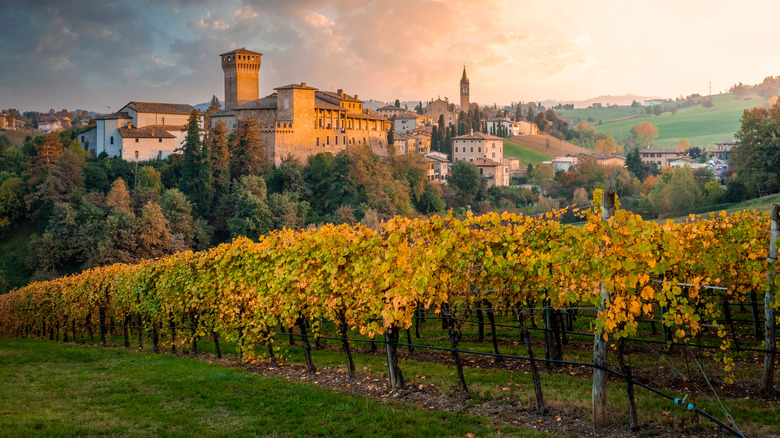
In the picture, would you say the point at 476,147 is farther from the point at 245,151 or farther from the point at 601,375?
the point at 601,375

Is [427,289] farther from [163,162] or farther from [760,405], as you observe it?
[163,162]

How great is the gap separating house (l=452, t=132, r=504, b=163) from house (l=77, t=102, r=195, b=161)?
5050 centimetres

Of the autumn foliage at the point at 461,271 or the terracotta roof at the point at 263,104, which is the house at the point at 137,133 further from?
the autumn foliage at the point at 461,271

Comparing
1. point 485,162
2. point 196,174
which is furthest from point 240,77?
point 485,162

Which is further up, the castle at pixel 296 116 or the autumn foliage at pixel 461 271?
the castle at pixel 296 116

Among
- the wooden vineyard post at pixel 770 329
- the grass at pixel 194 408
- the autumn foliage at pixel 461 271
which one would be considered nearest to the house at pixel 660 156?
the autumn foliage at pixel 461 271

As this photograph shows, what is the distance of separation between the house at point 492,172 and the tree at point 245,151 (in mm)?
40502

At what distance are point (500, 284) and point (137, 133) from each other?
250 ft

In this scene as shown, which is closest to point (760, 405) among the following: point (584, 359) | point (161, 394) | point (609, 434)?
point (609, 434)

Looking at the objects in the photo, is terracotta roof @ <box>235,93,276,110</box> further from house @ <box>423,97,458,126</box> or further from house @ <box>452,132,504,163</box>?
house @ <box>423,97,458,126</box>

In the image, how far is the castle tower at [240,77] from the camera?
95.3m

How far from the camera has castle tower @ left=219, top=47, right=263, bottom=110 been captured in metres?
95.3

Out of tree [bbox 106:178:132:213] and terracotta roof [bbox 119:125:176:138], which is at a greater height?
terracotta roof [bbox 119:125:176:138]

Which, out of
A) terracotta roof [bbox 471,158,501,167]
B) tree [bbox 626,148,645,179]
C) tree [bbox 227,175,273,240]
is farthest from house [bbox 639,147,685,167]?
tree [bbox 227,175,273,240]
